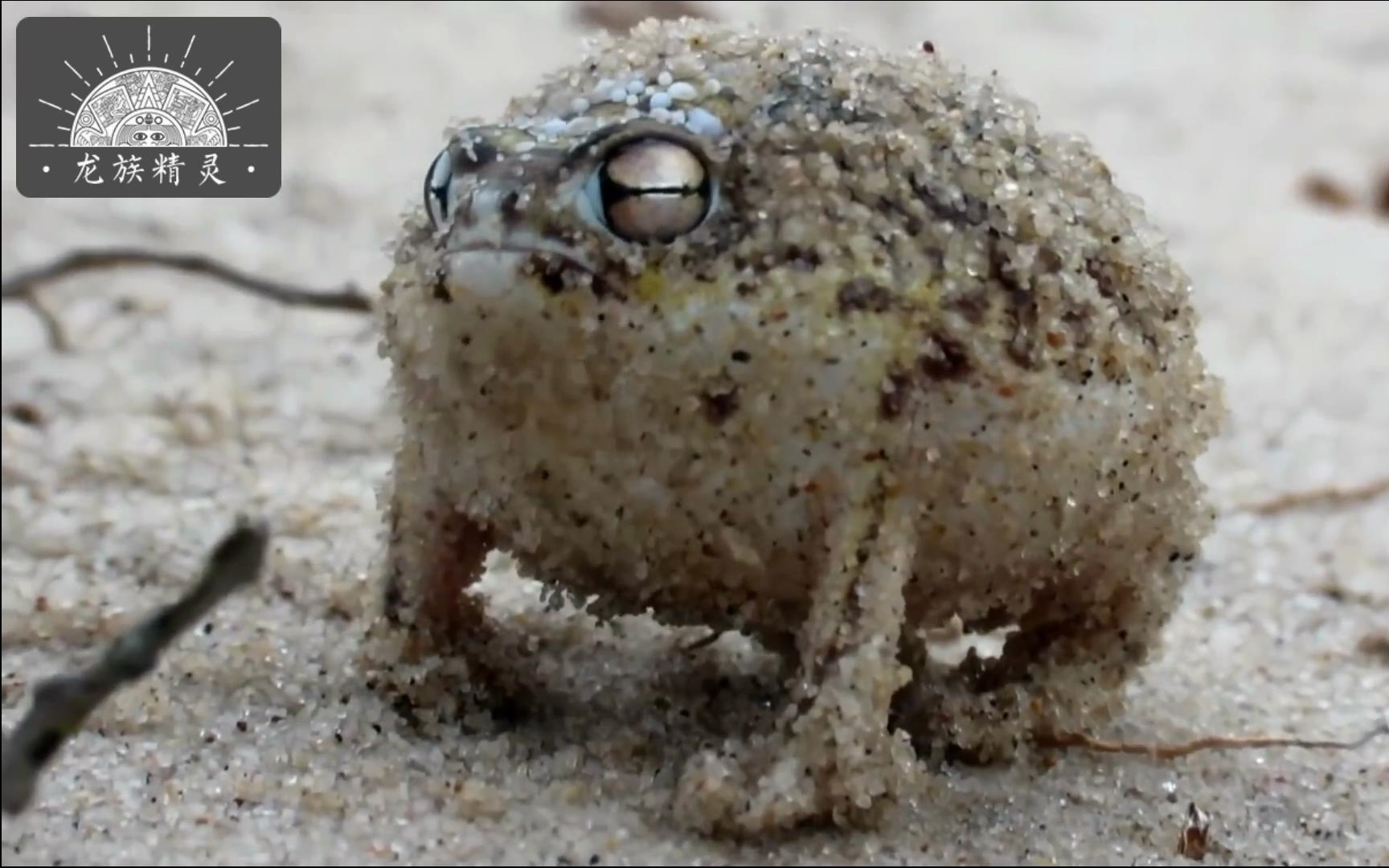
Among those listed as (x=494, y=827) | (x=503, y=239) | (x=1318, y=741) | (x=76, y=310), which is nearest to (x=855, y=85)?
(x=503, y=239)

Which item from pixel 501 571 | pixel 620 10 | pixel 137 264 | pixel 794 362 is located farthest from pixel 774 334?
pixel 620 10

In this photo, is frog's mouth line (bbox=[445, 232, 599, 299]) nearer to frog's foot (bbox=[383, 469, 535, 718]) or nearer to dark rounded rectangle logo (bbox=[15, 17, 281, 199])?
frog's foot (bbox=[383, 469, 535, 718])

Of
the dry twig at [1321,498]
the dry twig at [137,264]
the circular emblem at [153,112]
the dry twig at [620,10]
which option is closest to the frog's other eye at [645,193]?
the circular emblem at [153,112]

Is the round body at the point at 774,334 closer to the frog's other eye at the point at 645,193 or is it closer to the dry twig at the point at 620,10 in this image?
the frog's other eye at the point at 645,193

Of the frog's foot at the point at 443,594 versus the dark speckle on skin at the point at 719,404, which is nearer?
the dark speckle on skin at the point at 719,404

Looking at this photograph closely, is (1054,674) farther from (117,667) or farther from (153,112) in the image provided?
(153,112)

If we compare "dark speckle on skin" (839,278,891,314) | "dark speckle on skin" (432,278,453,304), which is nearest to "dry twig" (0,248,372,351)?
"dark speckle on skin" (432,278,453,304)
